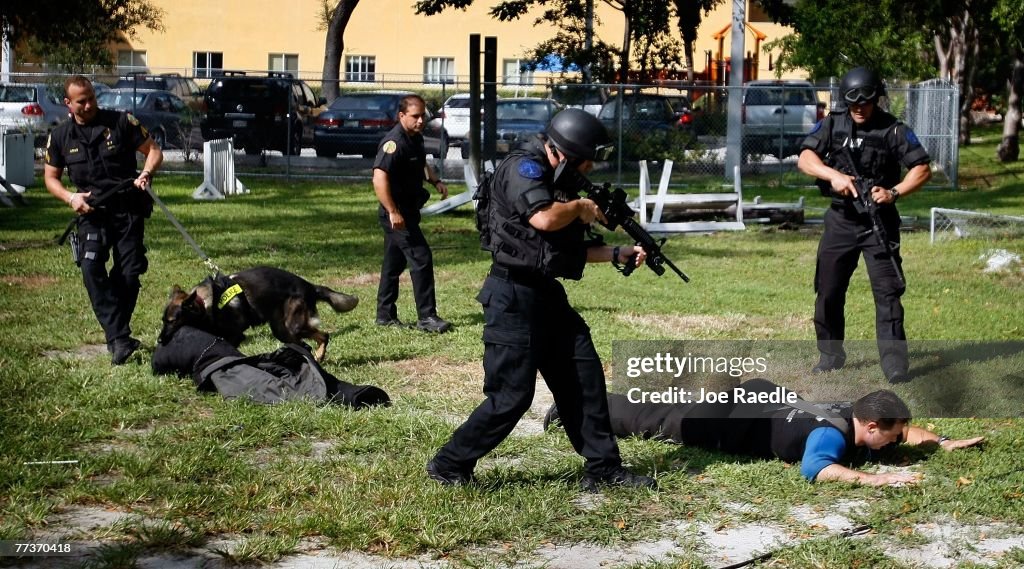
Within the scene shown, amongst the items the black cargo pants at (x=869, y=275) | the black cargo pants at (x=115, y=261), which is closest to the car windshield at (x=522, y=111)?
the black cargo pants at (x=115, y=261)

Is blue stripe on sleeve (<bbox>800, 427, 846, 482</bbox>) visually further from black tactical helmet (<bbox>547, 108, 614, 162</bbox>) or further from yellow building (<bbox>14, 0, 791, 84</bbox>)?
yellow building (<bbox>14, 0, 791, 84</bbox>)

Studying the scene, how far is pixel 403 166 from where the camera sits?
9055 millimetres

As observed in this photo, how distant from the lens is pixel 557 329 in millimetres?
5129

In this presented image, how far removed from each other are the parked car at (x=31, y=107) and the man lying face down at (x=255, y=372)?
20220 mm

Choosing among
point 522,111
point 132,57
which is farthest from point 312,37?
point 522,111

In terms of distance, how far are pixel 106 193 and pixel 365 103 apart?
17.3 metres

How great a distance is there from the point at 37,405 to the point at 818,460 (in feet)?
13.7

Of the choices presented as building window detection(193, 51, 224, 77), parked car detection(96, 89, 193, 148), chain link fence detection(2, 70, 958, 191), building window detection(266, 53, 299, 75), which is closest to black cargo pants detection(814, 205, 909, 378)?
chain link fence detection(2, 70, 958, 191)

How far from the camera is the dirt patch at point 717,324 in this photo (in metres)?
9.14

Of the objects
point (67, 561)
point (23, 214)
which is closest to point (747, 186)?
point (23, 214)

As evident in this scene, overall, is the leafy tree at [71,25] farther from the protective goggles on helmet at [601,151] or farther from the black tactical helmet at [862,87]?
the protective goggles on helmet at [601,151]

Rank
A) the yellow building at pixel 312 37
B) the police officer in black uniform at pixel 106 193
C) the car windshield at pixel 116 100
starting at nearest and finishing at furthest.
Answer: the police officer in black uniform at pixel 106 193 → the car windshield at pixel 116 100 → the yellow building at pixel 312 37

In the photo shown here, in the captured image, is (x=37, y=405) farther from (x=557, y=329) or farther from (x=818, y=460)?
(x=818, y=460)

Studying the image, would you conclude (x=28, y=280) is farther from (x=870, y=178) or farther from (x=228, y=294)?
(x=870, y=178)
